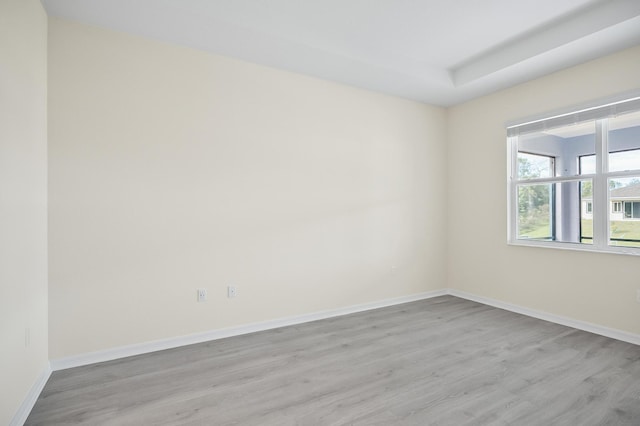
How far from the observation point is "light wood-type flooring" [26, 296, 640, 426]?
1.97 meters

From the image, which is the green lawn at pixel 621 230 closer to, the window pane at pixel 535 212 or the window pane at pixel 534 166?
the window pane at pixel 535 212

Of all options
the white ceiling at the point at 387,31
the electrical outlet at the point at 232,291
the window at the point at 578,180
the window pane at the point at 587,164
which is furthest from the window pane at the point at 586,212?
the electrical outlet at the point at 232,291

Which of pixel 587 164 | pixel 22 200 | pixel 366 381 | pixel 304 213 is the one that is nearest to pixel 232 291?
pixel 304 213

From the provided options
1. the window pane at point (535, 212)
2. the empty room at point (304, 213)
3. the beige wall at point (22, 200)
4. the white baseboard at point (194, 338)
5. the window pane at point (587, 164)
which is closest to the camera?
the beige wall at point (22, 200)

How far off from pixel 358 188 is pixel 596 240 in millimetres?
2460

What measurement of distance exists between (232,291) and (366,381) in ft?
4.99

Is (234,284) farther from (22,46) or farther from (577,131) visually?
(577,131)

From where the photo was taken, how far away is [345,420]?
1.92m

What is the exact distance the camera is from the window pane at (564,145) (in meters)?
3.44

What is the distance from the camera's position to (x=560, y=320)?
3543mm

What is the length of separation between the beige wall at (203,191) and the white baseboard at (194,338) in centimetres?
6

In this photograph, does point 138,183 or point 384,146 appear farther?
point 384,146

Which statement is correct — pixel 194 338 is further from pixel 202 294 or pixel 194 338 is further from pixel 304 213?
pixel 304 213

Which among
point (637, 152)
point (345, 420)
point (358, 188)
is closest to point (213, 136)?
point (358, 188)
